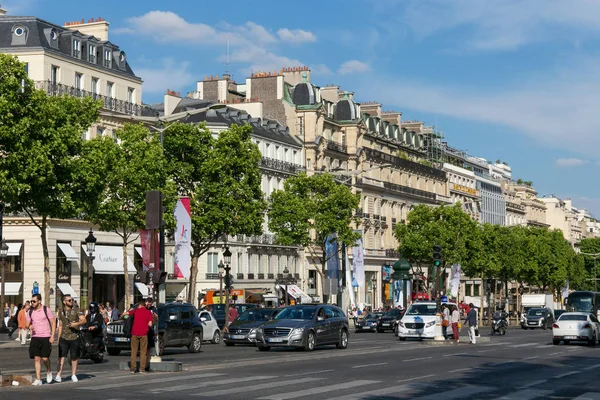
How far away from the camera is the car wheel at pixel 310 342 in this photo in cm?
3954

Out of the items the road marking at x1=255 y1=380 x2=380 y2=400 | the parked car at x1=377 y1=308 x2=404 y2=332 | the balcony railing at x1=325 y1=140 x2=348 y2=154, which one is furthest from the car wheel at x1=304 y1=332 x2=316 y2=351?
the balcony railing at x1=325 y1=140 x2=348 y2=154

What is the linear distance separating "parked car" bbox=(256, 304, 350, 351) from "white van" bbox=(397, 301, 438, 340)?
10.9 m

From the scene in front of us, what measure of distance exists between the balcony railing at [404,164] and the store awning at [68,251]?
51.3 meters

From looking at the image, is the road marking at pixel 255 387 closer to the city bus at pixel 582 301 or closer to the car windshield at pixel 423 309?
the car windshield at pixel 423 309

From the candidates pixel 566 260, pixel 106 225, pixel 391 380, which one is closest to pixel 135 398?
Answer: pixel 391 380

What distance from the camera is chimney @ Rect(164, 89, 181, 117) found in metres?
95.8

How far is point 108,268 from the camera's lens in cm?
7400

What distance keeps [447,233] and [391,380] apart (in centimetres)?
8230

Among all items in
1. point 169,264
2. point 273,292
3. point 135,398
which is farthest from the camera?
point 273,292

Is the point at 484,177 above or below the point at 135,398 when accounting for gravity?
Answer: above

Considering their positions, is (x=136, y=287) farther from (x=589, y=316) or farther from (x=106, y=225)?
(x=589, y=316)

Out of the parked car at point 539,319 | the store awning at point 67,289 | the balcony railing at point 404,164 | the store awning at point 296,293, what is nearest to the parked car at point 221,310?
the store awning at point 67,289

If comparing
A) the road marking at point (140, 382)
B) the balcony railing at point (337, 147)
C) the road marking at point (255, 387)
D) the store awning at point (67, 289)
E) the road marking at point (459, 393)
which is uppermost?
the balcony railing at point (337, 147)

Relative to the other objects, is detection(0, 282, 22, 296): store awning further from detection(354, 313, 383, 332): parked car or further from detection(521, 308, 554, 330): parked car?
detection(521, 308, 554, 330): parked car
